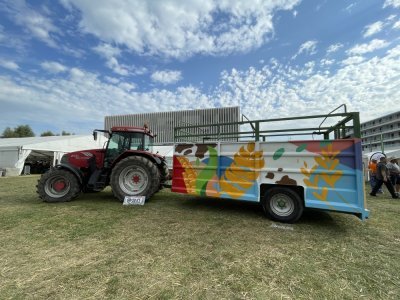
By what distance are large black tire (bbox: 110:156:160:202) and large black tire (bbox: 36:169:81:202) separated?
49.4 inches

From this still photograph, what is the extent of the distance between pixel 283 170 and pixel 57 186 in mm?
6460

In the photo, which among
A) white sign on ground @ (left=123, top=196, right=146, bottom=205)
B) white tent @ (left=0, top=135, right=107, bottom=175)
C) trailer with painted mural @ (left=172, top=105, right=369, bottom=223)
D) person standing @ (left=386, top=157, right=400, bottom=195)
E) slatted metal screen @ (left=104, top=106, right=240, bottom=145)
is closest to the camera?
trailer with painted mural @ (left=172, top=105, right=369, bottom=223)

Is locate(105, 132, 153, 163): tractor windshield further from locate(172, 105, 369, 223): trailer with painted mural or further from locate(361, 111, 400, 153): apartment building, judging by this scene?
locate(361, 111, 400, 153): apartment building

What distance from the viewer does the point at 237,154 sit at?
17.6ft

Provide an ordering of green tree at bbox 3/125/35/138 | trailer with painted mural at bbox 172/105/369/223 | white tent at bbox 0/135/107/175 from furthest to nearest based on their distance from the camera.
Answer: green tree at bbox 3/125/35/138, white tent at bbox 0/135/107/175, trailer with painted mural at bbox 172/105/369/223

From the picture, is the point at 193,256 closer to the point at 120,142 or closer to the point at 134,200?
the point at 134,200

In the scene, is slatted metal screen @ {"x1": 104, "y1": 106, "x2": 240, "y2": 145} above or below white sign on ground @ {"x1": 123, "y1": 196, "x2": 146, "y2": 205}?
above

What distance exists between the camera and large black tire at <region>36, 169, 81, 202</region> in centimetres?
659

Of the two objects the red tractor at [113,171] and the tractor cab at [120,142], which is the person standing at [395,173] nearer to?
the red tractor at [113,171]

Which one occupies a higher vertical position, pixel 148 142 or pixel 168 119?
pixel 168 119

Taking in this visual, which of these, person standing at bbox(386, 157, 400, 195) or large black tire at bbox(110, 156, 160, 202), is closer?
large black tire at bbox(110, 156, 160, 202)

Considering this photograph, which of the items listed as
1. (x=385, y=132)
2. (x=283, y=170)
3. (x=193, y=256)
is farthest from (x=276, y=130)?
(x=385, y=132)

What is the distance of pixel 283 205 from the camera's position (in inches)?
195

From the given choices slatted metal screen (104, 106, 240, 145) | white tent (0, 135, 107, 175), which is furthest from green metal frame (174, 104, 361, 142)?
slatted metal screen (104, 106, 240, 145)
